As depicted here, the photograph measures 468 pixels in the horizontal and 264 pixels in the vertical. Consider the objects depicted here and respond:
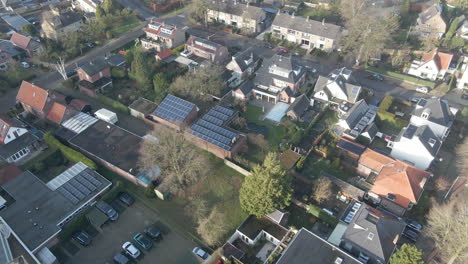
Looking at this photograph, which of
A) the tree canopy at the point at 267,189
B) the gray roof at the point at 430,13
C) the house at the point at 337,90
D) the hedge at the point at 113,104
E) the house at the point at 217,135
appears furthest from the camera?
the gray roof at the point at 430,13

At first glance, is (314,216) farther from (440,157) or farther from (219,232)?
(440,157)

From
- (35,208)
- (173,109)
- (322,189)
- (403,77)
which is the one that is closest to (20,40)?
(173,109)

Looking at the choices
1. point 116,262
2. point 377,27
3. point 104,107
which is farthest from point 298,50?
point 116,262

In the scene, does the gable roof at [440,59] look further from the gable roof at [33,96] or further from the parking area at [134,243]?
the gable roof at [33,96]

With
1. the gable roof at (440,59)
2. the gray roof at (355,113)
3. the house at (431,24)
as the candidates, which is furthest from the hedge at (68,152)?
the house at (431,24)

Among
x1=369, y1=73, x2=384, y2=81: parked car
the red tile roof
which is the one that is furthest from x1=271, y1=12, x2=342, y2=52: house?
the red tile roof

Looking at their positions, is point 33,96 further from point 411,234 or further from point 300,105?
point 411,234
